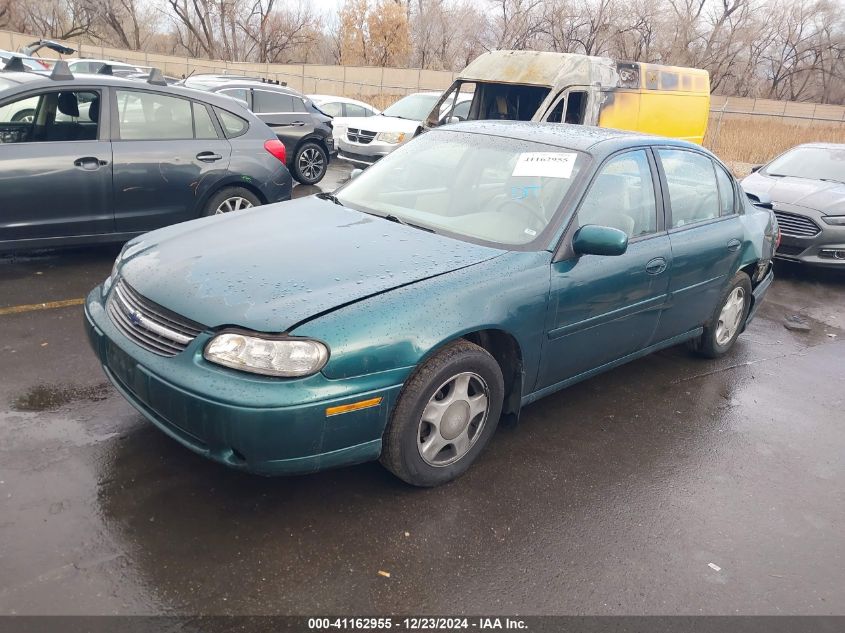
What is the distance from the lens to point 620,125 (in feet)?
37.1

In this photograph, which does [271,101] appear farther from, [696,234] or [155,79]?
[696,234]

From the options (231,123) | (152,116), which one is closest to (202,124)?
(231,123)

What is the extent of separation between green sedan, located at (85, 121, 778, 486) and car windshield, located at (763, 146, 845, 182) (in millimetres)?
5481

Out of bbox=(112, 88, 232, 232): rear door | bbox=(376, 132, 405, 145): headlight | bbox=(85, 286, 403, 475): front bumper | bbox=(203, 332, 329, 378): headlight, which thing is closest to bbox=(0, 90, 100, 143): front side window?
bbox=(112, 88, 232, 232): rear door

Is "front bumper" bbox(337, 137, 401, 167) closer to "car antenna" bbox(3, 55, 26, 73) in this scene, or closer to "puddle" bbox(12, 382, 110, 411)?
"car antenna" bbox(3, 55, 26, 73)

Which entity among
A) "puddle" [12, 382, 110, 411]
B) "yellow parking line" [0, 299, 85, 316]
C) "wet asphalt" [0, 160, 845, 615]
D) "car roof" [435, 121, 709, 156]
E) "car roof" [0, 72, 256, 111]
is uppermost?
"car roof" [0, 72, 256, 111]

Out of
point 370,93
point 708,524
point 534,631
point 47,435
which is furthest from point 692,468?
point 370,93

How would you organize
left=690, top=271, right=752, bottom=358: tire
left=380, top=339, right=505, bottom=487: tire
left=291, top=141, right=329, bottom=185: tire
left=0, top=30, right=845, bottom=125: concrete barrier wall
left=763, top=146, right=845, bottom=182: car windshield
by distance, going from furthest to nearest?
left=0, top=30, right=845, bottom=125: concrete barrier wall
left=291, top=141, right=329, bottom=185: tire
left=763, top=146, right=845, bottom=182: car windshield
left=690, top=271, right=752, bottom=358: tire
left=380, top=339, right=505, bottom=487: tire

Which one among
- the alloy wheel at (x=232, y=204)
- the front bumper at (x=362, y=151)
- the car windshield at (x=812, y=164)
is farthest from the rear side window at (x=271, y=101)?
the car windshield at (x=812, y=164)

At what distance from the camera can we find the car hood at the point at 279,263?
283 cm

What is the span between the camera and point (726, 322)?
5242mm

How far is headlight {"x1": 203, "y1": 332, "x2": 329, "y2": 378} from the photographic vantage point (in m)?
2.68

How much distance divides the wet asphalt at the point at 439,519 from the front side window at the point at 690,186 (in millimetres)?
1281

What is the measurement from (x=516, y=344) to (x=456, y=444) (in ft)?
1.88
